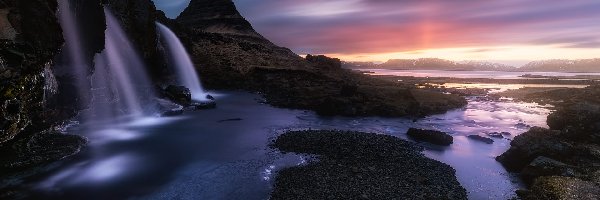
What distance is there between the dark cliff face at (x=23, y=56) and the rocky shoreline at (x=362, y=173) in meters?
17.1

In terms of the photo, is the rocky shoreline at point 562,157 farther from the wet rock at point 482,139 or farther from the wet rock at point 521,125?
the wet rock at point 521,125

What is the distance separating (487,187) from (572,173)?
6016mm

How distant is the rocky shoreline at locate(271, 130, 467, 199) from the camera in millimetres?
21891

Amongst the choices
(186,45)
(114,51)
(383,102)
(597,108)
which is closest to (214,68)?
(186,45)

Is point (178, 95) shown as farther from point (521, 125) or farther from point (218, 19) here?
point (218, 19)

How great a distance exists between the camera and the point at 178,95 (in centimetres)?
5688

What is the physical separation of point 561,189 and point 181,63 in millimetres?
68322

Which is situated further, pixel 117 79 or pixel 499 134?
pixel 117 79

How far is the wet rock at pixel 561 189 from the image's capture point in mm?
21734

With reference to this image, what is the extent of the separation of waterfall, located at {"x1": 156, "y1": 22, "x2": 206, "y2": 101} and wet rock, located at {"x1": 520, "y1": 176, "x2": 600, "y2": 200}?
5765 centimetres

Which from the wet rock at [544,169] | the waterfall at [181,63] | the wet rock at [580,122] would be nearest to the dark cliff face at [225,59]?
the waterfall at [181,63]

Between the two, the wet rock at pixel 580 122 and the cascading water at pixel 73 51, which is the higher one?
the cascading water at pixel 73 51

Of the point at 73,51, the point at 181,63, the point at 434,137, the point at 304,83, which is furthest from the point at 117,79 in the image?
the point at 434,137

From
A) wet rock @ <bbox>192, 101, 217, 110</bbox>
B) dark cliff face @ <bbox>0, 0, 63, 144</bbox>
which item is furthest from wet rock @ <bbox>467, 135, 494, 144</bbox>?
dark cliff face @ <bbox>0, 0, 63, 144</bbox>
